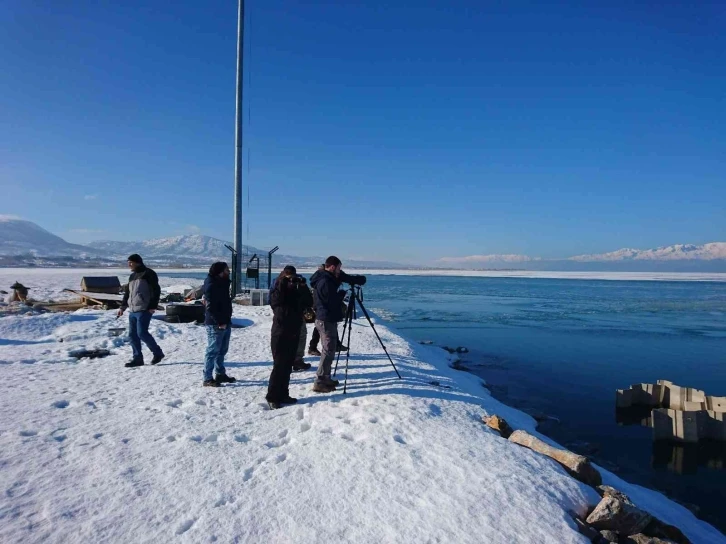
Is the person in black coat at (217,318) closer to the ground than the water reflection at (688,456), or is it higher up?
higher up

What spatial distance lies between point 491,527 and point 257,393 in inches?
143

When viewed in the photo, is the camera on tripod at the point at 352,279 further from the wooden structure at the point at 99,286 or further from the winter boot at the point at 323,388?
the wooden structure at the point at 99,286

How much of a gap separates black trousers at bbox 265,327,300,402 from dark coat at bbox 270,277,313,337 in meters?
0.05

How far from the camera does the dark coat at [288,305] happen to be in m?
5.30

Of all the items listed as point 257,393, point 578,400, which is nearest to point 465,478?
point 257,393

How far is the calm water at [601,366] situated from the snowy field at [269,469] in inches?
78.9

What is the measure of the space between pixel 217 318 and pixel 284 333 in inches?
52.2

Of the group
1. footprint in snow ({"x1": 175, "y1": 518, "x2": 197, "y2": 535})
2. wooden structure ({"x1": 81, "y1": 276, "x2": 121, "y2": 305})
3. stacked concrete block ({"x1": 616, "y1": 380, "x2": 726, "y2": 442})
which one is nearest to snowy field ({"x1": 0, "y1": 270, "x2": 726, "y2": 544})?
footprint in snow ({"x1": 175, "y1": 518, "x2": 197, "y2": 535})

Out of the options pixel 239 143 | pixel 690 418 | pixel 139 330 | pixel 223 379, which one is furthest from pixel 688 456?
pixel 239 143

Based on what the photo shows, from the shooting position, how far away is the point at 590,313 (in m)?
28.4

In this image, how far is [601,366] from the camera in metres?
13.4

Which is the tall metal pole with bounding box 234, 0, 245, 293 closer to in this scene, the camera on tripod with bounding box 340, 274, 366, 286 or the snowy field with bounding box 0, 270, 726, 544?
the snowy field with bounding box 0, 270, 726, 544

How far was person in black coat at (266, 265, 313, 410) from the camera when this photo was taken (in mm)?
5281

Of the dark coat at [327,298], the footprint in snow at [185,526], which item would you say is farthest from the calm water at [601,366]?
the footprint in snow at [185,526]
